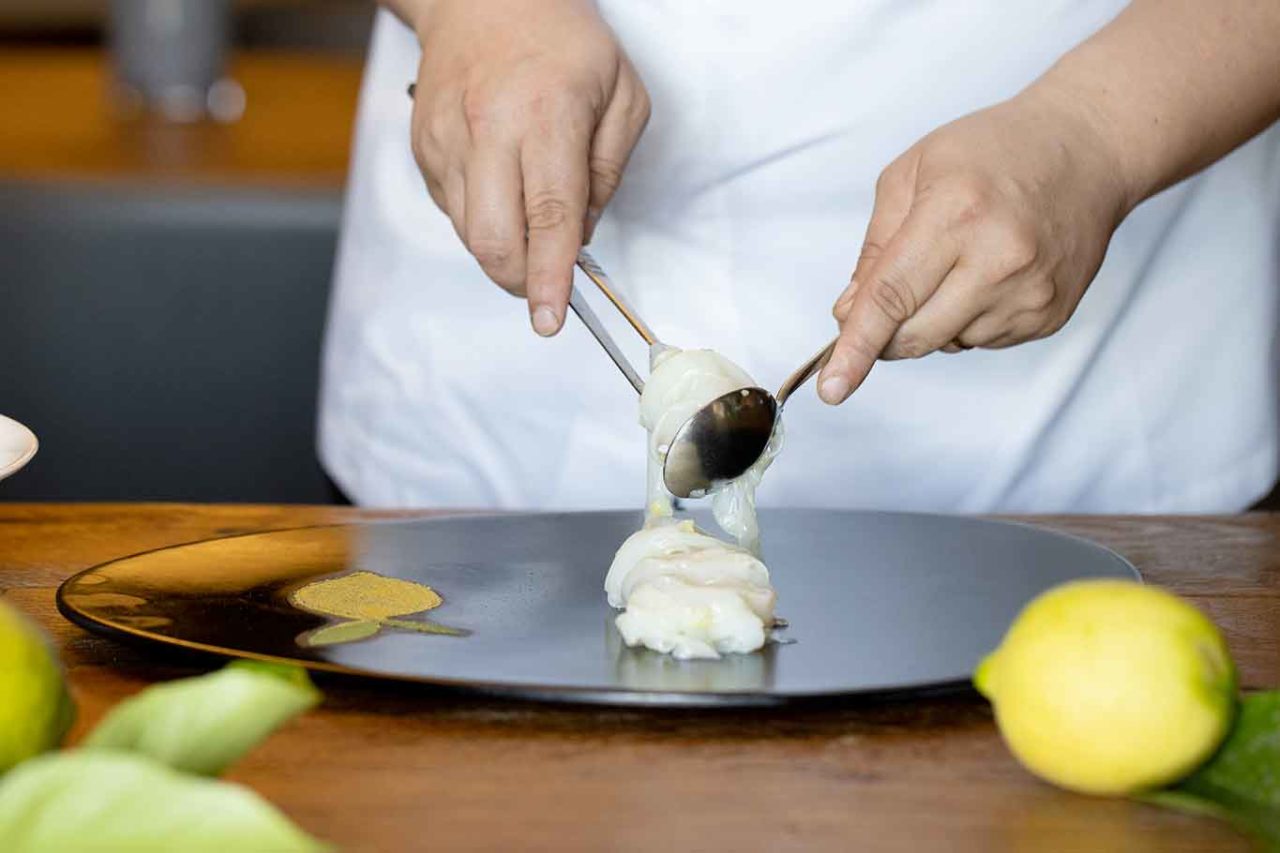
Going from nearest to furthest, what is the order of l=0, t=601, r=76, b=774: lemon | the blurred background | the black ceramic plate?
l=0, t=601, r=76, b=774: lemon
the black ceramic plate
the blurred background

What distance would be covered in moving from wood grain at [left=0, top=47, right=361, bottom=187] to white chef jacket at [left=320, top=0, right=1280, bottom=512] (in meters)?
0.81

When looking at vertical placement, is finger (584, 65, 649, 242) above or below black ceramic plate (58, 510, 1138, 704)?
above

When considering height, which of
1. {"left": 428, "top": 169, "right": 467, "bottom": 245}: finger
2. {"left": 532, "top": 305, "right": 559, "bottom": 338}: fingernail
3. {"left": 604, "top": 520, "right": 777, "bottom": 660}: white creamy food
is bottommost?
{"left": 604, "top": 520, "right": 777, "bottom": 660}: white creamy food

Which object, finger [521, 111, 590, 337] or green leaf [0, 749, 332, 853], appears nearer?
green leaf [0, 749, 332, 853]

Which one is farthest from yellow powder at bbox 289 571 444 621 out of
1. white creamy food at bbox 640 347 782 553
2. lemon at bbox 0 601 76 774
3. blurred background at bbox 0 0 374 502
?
blurred background at bbox 0 0 374 502

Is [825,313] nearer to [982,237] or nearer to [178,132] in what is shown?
[982,237]

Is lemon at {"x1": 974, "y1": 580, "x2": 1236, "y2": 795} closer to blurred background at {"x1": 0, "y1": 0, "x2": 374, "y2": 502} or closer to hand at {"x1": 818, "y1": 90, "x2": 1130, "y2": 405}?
hand at {"x1": 818, "y1": 90, "x2": 1130, "y2": 405}

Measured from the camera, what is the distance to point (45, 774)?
0.41 meters

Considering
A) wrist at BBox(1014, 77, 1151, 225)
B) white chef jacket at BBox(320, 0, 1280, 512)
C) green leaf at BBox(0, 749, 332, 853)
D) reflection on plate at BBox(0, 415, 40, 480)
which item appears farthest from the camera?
white chef jacket at BBox(320, 0, 1280, 512)

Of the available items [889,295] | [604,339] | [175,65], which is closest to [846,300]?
[889,295]

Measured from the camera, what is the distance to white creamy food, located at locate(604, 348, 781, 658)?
721 mm

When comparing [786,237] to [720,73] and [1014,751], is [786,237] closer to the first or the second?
[720,73]

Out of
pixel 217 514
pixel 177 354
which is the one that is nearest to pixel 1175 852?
pixel 217 514

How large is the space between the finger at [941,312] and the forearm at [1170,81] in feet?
0.45
